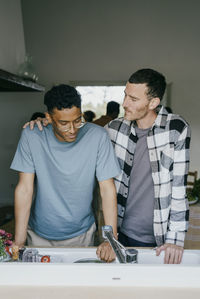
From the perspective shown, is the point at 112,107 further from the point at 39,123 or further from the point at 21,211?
the point at 21,211

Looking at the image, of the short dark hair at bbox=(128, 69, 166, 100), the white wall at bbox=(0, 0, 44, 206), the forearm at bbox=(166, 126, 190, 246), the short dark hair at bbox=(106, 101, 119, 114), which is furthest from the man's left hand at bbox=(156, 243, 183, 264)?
the white wall at bbox=(0, 0, 44, 206)

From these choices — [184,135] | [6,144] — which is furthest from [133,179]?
[6,144]

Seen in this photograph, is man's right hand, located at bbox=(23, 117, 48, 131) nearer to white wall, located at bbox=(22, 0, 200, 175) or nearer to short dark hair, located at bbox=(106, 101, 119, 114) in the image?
short dark hair, located at bbox=(106, 101, 119, 114)

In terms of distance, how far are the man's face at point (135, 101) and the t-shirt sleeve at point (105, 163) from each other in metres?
0.17

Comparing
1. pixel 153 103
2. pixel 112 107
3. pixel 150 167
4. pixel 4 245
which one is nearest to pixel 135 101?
pixel 153 103

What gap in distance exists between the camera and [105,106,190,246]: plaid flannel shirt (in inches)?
48.8

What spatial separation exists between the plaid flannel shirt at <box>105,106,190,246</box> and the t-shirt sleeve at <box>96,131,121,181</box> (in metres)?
0.14

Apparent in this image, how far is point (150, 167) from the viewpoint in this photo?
4.34 ft

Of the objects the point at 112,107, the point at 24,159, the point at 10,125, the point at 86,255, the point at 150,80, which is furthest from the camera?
the point at 10,125

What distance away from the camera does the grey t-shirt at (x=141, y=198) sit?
133cm

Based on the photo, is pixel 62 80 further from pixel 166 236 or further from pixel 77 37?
pixel 166 236

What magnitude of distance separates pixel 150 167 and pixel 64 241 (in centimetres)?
47

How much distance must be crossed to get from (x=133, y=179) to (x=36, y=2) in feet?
13.4

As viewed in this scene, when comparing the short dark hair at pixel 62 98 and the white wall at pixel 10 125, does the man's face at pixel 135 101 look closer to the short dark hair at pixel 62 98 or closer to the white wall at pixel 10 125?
the short dark hair at pixel 62 98
